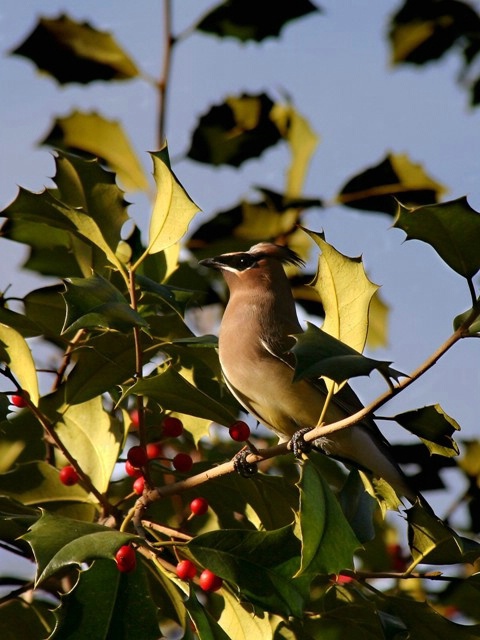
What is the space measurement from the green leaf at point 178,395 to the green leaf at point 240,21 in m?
1.94

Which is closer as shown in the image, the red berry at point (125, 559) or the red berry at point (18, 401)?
the red berry at point (125, 559)

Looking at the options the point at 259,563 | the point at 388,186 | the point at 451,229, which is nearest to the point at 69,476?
the point at 259,563

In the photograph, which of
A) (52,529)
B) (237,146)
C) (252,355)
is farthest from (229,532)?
(237,146)

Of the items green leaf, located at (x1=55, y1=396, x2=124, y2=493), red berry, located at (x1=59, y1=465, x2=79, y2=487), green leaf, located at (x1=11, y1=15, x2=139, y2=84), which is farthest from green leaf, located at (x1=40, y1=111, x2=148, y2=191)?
red berry, located at (x1=59, y1=465, x2=79, y2=487)

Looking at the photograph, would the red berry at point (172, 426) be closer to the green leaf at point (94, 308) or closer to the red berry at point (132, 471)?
the red berry at point (132, 471)

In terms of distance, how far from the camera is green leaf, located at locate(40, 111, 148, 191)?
4.16 m

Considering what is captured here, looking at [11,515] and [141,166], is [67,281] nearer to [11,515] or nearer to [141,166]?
[11,515]

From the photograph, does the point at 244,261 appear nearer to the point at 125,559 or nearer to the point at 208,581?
the point at 208,581

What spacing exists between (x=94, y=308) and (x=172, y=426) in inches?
30.7

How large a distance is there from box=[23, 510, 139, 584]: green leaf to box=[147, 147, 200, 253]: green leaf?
0.85 metres

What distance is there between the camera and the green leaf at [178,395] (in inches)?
105

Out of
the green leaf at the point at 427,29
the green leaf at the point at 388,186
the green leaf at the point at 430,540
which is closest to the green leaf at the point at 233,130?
the green leaf at the point at 388,186

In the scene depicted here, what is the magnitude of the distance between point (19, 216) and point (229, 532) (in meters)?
1.12

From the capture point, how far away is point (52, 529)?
7.91 ft
